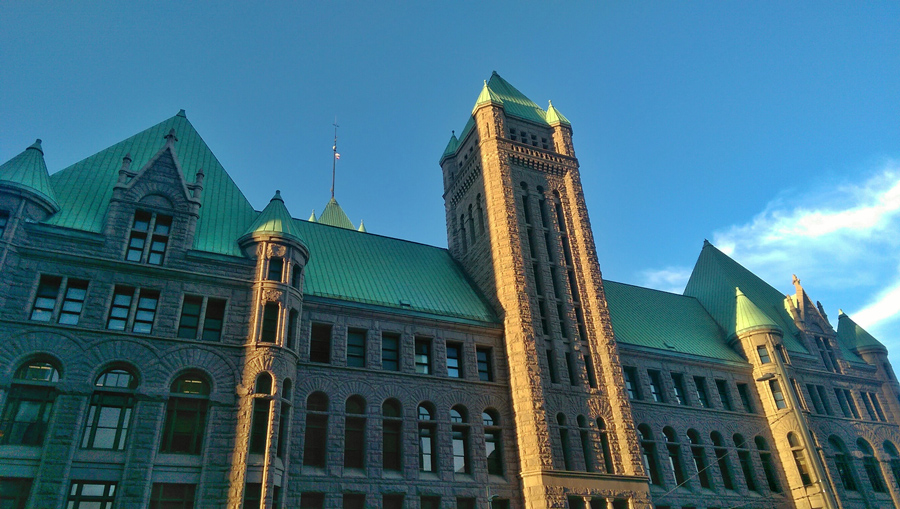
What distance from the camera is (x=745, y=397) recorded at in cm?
4472

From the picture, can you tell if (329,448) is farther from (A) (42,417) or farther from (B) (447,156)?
(B) (447,156)

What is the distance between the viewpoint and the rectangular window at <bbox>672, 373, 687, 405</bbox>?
4206cm

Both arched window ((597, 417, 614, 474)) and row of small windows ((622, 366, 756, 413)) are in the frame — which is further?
row of small windows ((622, 366, 756, 413))

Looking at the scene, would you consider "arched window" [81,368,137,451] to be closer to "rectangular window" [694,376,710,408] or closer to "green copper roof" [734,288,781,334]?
"rectangular window" [694,376,710,408]

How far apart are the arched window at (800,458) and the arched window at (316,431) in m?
31.2

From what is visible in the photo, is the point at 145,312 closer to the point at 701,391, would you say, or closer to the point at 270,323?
the point at 270,323

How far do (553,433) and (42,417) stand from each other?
23125 millimetres

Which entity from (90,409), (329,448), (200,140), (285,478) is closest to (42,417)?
(90,409)

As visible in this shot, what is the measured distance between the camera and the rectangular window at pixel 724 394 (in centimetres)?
4341

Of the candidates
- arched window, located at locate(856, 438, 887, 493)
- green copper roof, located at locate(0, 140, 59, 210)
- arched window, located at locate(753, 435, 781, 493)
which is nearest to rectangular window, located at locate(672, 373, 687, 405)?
arched window, located at locate(753, 435, 781, 493)

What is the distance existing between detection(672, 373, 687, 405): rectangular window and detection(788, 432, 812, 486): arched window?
24.7 feet

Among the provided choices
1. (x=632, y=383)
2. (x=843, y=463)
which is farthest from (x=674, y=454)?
(x=843, y=463)

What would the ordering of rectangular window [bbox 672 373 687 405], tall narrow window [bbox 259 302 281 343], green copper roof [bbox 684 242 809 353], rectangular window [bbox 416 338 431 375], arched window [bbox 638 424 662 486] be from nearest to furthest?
1. tall narrow window [bbox 259 302 281 343]
2. rectangular window [bbox 416 338 431 375]
3. arched window [bbox 638 424 662 486]
4. rectangular window [bbox 672 373 687 405]
5. green copper roof [bbox 684 242 809 353]

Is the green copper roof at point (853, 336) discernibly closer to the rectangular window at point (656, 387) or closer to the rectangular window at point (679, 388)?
the rectangular window at point (679, 388)
